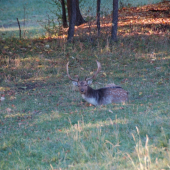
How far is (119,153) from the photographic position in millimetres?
4844

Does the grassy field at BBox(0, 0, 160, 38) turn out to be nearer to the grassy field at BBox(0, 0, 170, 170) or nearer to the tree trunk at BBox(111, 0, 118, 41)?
the grassy field at BBox(0, 0, 170, 170)

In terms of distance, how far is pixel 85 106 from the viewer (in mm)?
9273

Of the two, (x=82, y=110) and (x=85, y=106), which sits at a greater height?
(x=82, y=110)

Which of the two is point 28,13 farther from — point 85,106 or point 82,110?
point 82,110

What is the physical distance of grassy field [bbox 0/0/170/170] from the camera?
4.99 metres

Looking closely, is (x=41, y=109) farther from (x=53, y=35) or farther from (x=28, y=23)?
A: (x=28, y=23)

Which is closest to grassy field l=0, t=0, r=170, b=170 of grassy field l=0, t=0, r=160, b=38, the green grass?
the green grass

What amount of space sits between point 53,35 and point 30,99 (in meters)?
8.90

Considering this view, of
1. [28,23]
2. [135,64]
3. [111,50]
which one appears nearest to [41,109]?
[135,64]

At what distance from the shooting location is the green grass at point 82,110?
16.3 feet

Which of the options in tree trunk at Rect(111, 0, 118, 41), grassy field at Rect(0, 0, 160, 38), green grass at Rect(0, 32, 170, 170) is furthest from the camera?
grassy field at Rect(0, 0, 160, 38)

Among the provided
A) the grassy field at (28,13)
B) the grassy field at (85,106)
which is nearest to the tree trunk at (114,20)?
the grassy field at (85,106)

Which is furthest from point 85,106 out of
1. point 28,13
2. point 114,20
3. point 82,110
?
point 28,13

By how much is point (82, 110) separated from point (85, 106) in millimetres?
758
